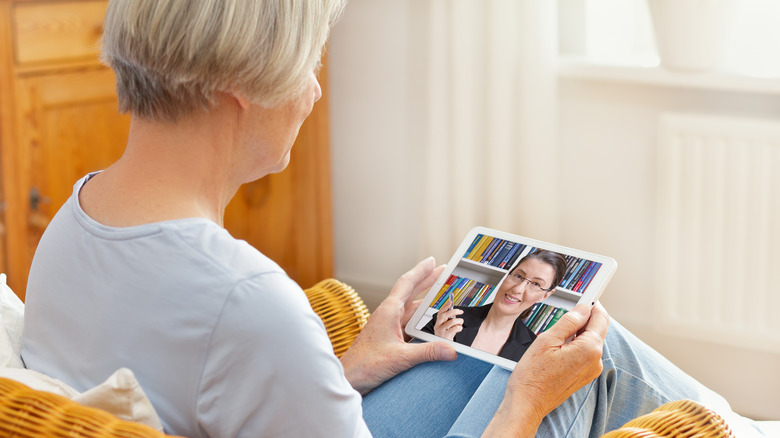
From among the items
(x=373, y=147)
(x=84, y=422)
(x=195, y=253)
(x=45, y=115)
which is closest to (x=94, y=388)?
(x=84, y=422)

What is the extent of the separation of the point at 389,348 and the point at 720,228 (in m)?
1.09

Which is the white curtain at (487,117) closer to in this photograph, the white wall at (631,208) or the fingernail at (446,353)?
the white wall at (631,208)

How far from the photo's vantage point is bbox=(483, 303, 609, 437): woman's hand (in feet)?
3.29

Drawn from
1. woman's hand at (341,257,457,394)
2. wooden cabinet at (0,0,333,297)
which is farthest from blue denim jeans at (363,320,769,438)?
wooden cabinet at (0,0,333,297)

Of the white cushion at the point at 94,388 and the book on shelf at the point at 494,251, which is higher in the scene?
the white cushion at the point at 94,388

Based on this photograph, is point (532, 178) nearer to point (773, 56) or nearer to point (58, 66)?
point (773, 56)

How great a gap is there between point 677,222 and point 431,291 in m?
0.99

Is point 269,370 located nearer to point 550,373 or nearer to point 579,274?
point 550,373

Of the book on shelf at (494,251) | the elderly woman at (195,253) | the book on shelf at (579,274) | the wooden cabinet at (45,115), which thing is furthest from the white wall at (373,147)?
the elderly woman at (195,253)

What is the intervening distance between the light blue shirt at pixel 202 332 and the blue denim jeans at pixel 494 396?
278mm

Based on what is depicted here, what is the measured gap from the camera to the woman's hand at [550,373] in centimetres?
100

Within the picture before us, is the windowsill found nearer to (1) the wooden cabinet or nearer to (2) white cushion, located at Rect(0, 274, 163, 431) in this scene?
(1) the wooden cabinet

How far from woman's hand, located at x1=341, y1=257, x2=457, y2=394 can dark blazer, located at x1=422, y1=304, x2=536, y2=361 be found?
3 cm

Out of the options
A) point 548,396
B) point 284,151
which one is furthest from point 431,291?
point 284,151
